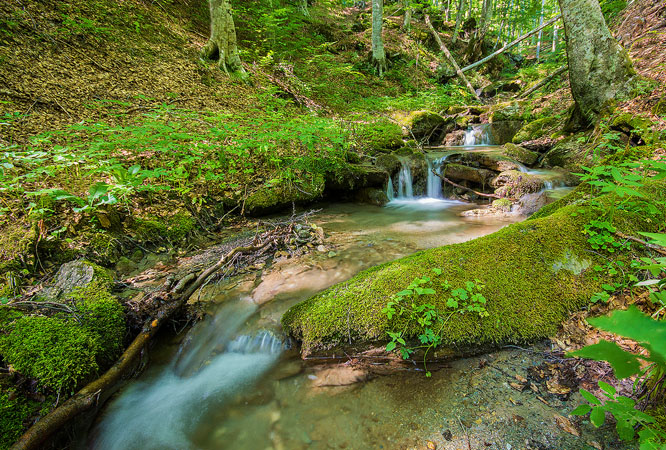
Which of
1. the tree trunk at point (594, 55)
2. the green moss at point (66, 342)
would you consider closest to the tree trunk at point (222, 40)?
the green moss at point (66, 342)

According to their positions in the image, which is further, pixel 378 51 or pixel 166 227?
pixel 378 51

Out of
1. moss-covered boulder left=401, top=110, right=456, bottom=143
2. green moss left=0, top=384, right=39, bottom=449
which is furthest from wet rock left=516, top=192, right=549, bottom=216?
green moss left=0, top=384, right=39, bottom=449

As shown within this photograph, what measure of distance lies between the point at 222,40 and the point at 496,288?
9.86 m

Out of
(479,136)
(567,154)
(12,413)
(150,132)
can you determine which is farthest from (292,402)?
(479,136)

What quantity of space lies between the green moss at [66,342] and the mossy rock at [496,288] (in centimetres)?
137

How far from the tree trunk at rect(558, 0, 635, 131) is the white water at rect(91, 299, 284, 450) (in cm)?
816

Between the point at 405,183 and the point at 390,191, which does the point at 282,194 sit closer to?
the point at 390,191

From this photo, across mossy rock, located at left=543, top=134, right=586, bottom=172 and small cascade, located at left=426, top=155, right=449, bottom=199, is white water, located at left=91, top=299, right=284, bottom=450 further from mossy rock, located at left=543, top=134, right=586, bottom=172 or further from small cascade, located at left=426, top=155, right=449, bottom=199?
mossy rock, located at left=543, top=134, right=586, bottom=172

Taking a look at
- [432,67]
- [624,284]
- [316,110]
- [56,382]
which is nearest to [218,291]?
[56,382]

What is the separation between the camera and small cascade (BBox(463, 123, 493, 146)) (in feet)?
34.4

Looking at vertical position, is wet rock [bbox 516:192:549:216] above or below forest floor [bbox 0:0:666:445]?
below

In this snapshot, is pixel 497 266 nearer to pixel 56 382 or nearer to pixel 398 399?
pixel 398 399

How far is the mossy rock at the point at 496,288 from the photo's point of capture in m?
2.05

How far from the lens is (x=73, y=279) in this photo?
8.31 ft
